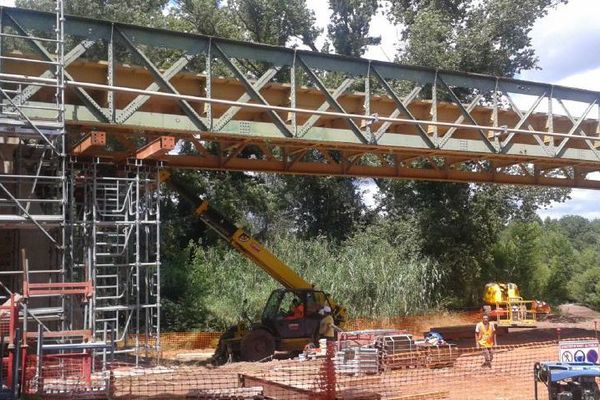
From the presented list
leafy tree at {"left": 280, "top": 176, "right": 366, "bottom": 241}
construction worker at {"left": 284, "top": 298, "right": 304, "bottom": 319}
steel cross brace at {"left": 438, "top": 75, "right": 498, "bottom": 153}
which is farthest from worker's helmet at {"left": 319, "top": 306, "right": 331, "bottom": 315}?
leafy tree at {"left": 280, "top": 176, "right": 366, "bottom": 241}

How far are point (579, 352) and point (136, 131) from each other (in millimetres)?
9762

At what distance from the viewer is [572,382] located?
369 inches

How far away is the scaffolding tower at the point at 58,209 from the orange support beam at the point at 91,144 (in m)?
0.31

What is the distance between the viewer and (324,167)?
772 inches

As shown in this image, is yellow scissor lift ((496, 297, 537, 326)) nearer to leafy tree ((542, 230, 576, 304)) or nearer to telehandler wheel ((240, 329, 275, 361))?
telehandler wheel ((240, 329, 275, 361))

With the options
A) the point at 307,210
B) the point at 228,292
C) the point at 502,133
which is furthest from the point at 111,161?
the point at 307,210

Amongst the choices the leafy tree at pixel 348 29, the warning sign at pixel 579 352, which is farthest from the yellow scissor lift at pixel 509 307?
the leafy tree at pixel 348 29

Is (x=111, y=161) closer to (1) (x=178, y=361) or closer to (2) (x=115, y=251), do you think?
(2) (x=115, y=251)

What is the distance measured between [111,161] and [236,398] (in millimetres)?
7372

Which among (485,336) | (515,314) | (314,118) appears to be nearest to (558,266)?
(515,314)

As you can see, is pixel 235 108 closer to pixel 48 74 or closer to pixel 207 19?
pixel 48 74

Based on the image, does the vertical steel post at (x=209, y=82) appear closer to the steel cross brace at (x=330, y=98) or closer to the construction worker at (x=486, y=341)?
the steel cross brace at (x=330, y=98)

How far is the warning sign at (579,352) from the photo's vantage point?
10320mm

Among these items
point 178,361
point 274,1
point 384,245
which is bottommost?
point 178,361
